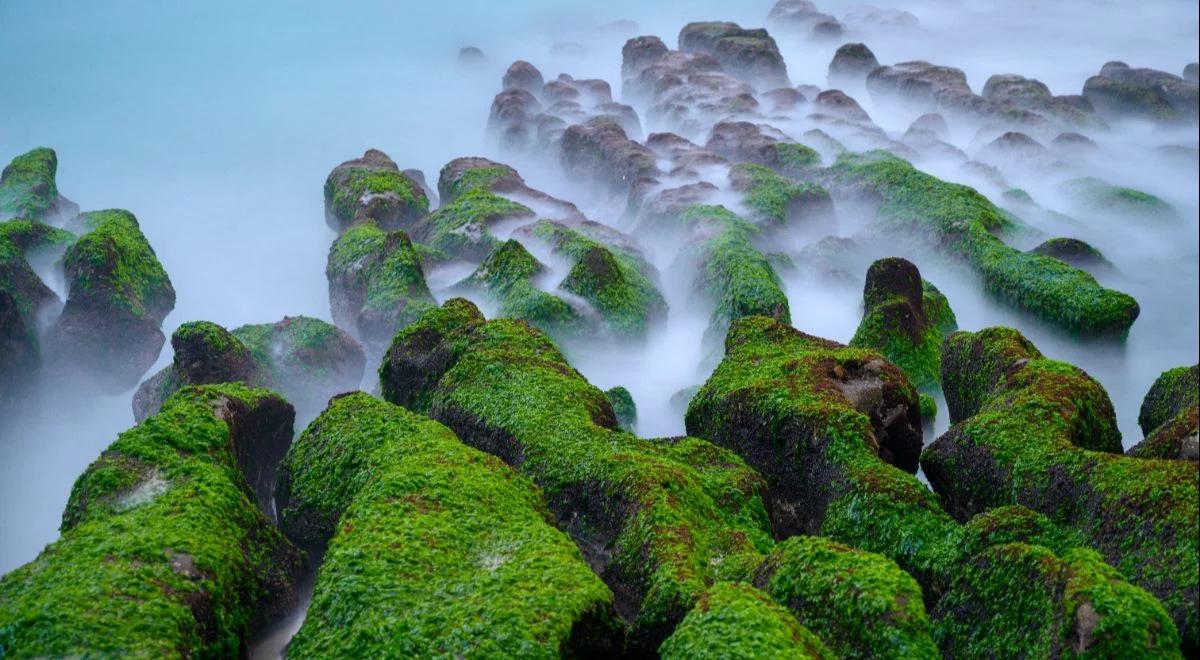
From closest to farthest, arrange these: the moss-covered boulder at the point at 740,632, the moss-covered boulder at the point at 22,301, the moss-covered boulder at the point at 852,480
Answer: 1. the moss-covered boulder at the point at 740,632
2. the moss-covered boulder at the point at 852,480
3. the moss-covered boulder at the point at 22,301

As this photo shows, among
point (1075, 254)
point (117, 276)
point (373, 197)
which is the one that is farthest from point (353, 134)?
point (1075, 254)

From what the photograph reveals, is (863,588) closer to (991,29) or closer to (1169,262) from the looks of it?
(1169,262)

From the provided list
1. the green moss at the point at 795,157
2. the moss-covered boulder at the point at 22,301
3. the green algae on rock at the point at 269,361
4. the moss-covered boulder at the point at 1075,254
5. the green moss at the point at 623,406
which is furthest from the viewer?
the green moss at the point at 795,157

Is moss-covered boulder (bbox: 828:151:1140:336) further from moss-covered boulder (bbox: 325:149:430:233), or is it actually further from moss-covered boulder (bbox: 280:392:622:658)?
moss-covered boulder (bbox: 280:392:622:658)

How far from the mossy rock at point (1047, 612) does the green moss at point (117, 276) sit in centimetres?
1177

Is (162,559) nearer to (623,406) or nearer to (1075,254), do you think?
(623,406)

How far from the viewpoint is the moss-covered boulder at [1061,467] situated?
683 cm

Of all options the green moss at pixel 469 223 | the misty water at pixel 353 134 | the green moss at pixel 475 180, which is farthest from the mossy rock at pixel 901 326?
the green moss at pixel 475 180

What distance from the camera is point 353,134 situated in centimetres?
2747

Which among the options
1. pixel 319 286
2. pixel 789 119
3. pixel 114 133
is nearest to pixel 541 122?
pixel 789 119

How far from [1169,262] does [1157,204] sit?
1951mm

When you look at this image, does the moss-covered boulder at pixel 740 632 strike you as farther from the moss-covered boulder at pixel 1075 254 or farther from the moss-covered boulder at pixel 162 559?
the moss-covered boulder at pixel 1075 254

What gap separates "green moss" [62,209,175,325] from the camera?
14242 mm


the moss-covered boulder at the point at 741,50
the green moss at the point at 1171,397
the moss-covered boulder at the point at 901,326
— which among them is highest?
the moss-covered boulder at the point at 741,50
